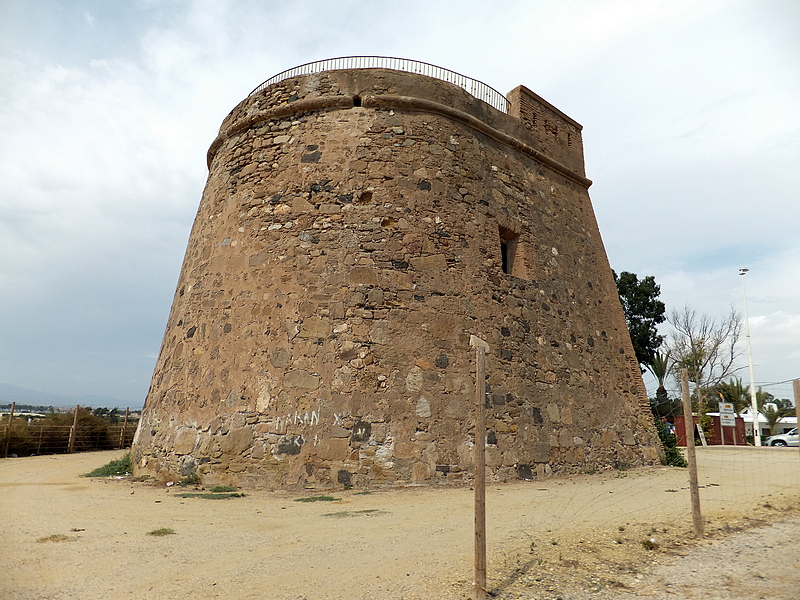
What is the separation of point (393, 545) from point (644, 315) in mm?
21947

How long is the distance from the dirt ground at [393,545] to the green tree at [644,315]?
1670 cm

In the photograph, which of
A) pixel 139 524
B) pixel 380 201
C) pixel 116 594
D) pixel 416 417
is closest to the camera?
pixel 116 594

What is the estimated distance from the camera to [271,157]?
9.36 m

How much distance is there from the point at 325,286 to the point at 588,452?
18.5ft

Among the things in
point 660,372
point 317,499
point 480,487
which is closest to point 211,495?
point 317,499

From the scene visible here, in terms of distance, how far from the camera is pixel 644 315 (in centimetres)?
2344

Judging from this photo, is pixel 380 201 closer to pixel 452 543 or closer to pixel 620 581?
pixel 452 543

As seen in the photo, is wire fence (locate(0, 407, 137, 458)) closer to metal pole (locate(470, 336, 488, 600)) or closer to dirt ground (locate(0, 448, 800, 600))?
dirt ground (locate(0, 448, 800, 600))

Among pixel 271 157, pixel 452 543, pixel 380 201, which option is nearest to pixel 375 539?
pixel 452 543

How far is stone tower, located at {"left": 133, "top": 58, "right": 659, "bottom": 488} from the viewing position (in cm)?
775

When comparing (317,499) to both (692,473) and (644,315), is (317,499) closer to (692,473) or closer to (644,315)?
(692,473)

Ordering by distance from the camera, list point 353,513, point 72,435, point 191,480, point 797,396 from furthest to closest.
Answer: point 72,435 < point 191,480 < point 353,513 < point 797,396

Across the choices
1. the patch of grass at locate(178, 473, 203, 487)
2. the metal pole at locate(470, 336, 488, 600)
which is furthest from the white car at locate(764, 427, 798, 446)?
the metal pole at locate(470, 336, 488, 600)

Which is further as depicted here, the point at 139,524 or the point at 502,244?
the point at 502,244
